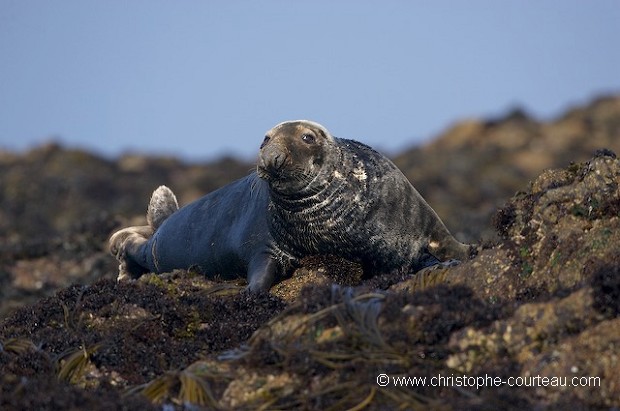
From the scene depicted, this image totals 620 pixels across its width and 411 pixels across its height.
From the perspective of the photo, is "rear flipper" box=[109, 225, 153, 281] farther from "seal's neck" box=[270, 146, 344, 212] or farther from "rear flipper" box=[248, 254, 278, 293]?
"seal's neck" box=[270, 146, 344, 212]

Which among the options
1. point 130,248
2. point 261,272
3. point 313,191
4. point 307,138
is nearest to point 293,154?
point 307,138

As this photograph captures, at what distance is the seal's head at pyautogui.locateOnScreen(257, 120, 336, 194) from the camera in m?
9.71

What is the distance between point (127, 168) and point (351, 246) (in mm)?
34844

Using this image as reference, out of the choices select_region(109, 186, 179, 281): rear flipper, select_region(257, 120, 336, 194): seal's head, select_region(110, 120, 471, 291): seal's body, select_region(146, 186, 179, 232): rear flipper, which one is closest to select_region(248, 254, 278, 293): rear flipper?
select_region(110, 120, 471, 291): seal's body

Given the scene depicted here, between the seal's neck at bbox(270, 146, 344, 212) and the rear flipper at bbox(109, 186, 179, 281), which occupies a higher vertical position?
the seal's neck at bbox(270, 146, 344, 212)

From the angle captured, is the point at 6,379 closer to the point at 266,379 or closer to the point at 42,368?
the point at 42,368

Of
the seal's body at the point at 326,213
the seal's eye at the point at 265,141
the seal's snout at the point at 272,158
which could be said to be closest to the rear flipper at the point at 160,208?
the seal's body at the point at 326,213

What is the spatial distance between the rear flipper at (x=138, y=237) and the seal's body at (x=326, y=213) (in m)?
2.36

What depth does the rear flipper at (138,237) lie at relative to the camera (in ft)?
42.9

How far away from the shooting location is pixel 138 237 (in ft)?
43.4

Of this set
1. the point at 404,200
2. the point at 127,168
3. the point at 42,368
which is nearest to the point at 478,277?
the point at 404,200

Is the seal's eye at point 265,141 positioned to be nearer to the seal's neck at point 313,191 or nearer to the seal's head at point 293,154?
the seal's head at point 293,154

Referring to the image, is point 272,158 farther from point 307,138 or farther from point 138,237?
point 138,237

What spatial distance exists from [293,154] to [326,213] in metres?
0.58
